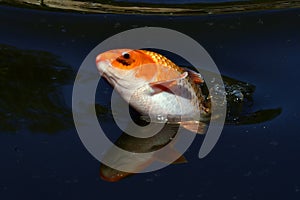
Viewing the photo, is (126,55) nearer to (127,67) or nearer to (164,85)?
(127,67)

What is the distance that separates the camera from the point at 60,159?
245cm

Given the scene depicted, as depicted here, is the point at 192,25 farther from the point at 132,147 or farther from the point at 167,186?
the point at 167,186

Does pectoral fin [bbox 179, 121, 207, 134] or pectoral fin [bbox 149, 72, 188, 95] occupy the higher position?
pectoral fin [bbox 149, 72, 188, 95]

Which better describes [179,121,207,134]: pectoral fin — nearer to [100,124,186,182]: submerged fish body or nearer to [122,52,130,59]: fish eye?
[100,124,186,182]: submerged fish body

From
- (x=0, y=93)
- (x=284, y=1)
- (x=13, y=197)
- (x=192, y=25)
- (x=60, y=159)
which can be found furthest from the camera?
(x=284, y=1)

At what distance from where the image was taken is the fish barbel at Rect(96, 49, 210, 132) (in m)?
2.41

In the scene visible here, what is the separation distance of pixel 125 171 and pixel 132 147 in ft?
0.50

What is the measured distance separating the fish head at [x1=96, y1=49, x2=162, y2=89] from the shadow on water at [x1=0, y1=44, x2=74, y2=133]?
291 millimetres

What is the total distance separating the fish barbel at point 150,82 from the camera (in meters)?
2.41

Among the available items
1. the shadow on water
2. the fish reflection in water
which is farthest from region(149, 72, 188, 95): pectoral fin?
the shadow on water

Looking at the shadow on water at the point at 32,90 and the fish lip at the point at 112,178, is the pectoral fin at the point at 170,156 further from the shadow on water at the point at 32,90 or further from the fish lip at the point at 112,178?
the shadow on water at the point at 32,90

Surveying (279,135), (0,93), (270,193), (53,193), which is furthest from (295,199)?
(0,93)

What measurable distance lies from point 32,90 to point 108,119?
0.31 meters

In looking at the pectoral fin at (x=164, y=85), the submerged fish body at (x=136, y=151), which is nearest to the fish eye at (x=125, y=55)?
the pectoral fin at (x=164, y=85)
